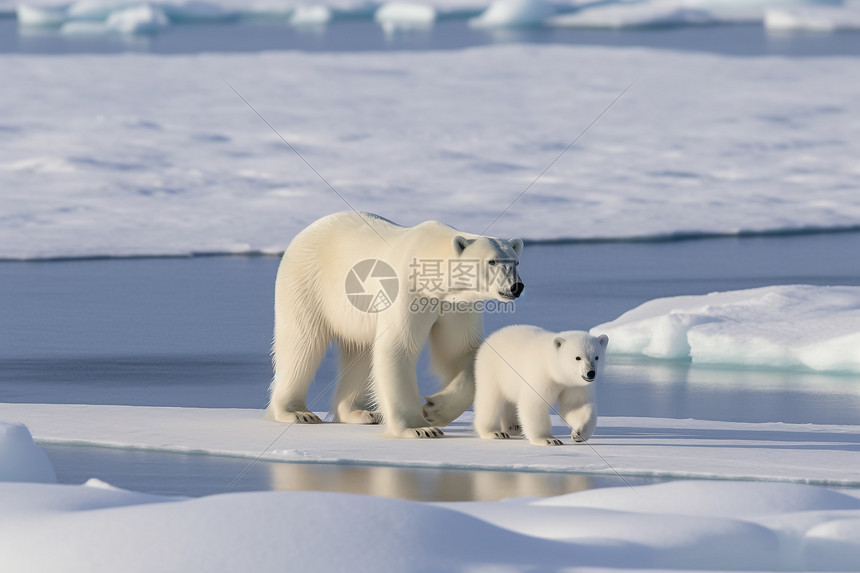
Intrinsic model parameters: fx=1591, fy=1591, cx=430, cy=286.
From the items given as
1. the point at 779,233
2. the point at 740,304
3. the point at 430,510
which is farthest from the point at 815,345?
the point at 779,233

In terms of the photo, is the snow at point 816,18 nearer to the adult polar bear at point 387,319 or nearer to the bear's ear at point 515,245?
the adult polar bear at point 387,319

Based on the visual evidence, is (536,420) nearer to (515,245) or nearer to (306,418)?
(515,245)

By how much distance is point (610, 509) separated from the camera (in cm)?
467

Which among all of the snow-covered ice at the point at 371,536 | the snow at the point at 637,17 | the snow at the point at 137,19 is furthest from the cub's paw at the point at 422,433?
the snow at the point at 137,19

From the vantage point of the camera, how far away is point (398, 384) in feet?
22.5

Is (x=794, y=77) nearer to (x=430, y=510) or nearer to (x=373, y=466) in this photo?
(x=373, y=466)

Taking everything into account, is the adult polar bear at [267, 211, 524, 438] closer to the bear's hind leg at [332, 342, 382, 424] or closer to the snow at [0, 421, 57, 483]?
the bear's hind leg at [332, 342, 382, 424]

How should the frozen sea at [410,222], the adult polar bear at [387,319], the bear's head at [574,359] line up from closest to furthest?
1. the frozen sea at [410,222]
2. the bear's head at [574,359]
3. the adult polar bear at [387,319]

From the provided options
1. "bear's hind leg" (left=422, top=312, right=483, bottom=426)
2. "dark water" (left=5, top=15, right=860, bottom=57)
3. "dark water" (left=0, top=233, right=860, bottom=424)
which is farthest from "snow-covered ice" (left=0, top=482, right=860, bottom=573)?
"dark water" (left=5, top=15, right=860, bottom=57)

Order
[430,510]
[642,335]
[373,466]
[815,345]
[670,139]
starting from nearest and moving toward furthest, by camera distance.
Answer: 1. [430,510]
2. [373,466]
3. [815,345]
4. [642,335]
5. [670,139]

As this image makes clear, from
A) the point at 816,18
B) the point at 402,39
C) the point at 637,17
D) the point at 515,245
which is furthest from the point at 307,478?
the point at 637,17

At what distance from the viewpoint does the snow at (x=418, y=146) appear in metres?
16.3

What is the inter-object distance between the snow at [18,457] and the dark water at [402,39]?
2677cm

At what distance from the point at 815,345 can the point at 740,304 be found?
0.90m
